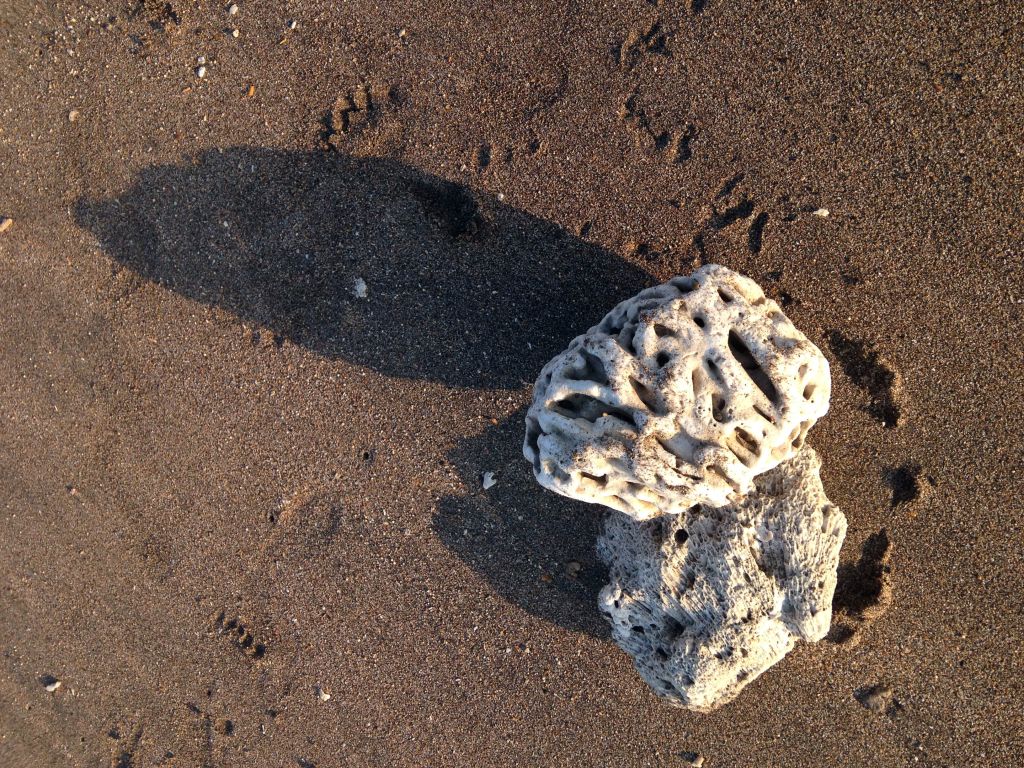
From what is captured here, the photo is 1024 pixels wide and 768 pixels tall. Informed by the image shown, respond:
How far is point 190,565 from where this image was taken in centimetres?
359

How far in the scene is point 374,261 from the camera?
3.22 metres

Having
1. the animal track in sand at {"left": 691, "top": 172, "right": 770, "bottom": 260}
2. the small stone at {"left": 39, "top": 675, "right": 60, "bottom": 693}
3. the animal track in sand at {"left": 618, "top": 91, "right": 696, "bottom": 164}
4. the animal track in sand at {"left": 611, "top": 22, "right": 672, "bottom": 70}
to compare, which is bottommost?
the small stone at {"left": 39, "top": 675, "right": 60, "bottom": 693}

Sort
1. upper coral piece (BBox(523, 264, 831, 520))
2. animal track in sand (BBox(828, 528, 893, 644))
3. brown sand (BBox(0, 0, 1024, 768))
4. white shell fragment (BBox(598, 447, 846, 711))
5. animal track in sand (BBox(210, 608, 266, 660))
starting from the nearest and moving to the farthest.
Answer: upper coral piece (BBox(523, 264, 831, 520))
white shell fragment (BBox(598, 447, 846, 711))
brown sand (BBox(0, 0, 1024, 768))
animal track in sand (BBox(828, 528, 893, 644))
animal track in sand (BBox(210, 608, 266, 660))

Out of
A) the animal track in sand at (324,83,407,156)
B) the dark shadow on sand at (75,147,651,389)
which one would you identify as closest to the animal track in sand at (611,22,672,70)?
the dark shadow on sand at (75,147,651,389)

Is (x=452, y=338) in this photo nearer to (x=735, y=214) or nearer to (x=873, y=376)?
(x=735, y=214)

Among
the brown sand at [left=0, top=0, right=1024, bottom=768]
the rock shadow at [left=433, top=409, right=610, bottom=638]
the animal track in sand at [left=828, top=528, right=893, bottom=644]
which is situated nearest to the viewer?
the brown sand at [left=0, top=0, right=1024, bottom=768]

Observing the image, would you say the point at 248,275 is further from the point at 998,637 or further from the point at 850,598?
the point at 998,637

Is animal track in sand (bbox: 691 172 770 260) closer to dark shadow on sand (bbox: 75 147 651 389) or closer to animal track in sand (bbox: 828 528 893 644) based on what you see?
dark shadow on sand (bbox: 75 147 651 389)

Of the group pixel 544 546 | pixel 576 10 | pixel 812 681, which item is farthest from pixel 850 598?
pixel 576 10

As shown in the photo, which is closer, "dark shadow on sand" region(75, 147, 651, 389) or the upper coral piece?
the upper coral piece

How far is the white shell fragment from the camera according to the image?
2.70 metres

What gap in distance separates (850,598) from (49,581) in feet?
16.6

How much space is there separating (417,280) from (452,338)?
387 millimetres

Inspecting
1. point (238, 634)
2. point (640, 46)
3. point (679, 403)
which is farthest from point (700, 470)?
point (238, 634)
